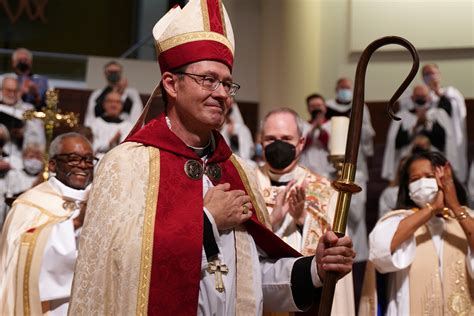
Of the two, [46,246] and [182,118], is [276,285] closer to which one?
[182,118]

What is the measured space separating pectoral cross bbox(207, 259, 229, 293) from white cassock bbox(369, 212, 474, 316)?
6.87ft

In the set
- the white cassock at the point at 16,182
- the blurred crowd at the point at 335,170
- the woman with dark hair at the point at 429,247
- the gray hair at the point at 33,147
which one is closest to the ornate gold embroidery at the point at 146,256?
the blurred crowd at the point at 335,170

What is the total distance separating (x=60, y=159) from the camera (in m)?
6.07

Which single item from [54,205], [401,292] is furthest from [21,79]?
[401,292]

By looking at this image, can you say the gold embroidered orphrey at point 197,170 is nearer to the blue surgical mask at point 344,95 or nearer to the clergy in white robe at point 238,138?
the clergy in white robe at point 238,138

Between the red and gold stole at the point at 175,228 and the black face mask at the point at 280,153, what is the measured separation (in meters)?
2.10

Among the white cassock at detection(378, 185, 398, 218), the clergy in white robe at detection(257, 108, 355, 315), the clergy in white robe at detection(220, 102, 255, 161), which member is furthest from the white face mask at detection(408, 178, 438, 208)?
the clergy in white robe at detection(220, 102, 255, 161)

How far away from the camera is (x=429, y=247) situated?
5.97m

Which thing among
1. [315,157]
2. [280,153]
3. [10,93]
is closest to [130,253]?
[280,153]

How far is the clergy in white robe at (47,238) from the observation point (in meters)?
5.75

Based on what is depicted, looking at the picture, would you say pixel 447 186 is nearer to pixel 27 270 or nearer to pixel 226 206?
pixel 226 206

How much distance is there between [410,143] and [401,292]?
6.97m

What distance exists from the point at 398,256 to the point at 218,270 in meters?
2.26

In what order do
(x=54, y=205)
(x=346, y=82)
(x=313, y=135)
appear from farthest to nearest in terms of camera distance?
(x=346, y=82) < (x=313, y=135) < (x=54, y=205)
